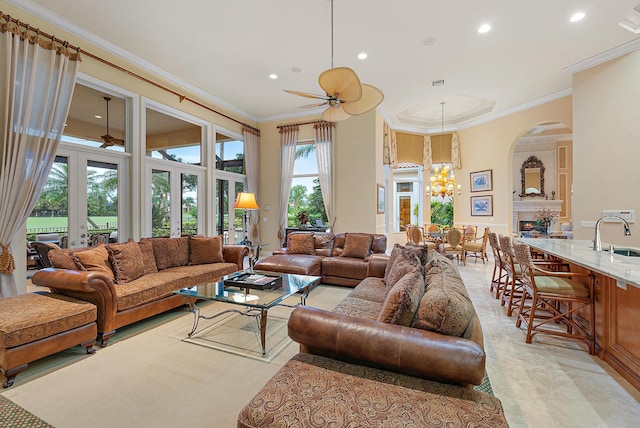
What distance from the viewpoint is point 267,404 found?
3.77 ft

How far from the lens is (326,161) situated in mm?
6613

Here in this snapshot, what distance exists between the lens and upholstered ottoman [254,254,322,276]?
14.5 ft

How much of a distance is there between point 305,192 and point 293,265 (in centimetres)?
305

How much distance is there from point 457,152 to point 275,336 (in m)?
7.58

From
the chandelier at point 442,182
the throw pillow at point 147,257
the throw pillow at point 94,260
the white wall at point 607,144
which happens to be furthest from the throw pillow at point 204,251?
the white wall at point 607,144

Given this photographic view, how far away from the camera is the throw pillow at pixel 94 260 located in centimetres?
288

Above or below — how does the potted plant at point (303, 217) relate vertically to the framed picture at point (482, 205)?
below

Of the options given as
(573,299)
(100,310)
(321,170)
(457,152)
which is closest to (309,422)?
(100,310)

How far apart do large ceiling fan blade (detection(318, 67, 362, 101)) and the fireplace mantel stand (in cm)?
913

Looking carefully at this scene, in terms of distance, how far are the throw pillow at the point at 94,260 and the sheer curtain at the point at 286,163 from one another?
419 centimetres

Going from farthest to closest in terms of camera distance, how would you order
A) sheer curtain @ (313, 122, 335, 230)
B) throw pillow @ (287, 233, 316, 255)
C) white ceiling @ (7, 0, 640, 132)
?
sheer curtain @ (313, 122, 335, 230) → throw pillow @ (287, 233, 316, 255) → white ceiling @ (7, 0, 640, 132)

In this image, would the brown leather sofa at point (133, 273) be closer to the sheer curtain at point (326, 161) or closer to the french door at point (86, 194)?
the french door at point (86, 194)

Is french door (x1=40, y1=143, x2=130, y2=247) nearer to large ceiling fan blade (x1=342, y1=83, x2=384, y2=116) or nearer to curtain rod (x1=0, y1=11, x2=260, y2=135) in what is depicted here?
curtain rod (x1=0, y1=11, x2=260, y2=135)

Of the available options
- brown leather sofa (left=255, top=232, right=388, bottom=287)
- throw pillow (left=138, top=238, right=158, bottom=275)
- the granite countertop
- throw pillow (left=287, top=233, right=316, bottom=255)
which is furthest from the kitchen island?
throw pillow (left=138, top=238, right=158, bottom=275)
